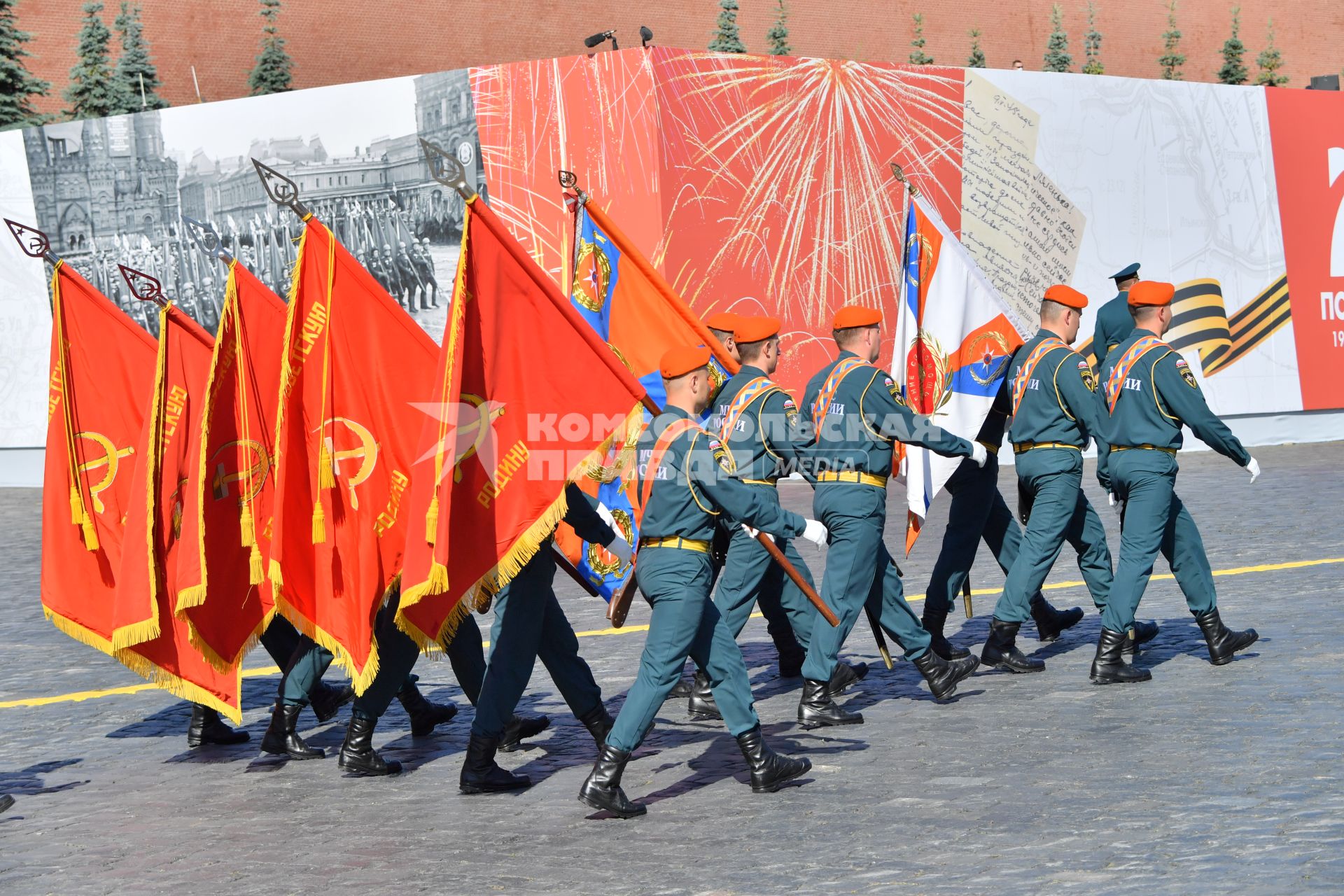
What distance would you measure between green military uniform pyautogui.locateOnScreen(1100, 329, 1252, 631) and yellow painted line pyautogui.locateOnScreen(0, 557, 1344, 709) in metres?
2.28

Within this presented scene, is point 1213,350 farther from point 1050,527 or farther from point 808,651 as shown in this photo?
point 808,651

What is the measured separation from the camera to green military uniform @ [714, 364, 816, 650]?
7352 mm

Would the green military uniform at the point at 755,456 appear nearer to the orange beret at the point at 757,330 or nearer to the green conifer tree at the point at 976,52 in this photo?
the orange beret at the point at 757,330

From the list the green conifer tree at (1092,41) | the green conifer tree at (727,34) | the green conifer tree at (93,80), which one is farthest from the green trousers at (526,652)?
the green conifer tree at (1092,41)

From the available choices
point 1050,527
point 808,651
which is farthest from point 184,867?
point 1050,527

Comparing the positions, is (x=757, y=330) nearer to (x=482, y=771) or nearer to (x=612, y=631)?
(x=482, y=771)

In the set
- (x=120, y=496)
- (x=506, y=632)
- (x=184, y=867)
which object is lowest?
(x=184, y=867)

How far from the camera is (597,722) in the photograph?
269 inches

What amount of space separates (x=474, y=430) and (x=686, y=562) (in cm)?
107

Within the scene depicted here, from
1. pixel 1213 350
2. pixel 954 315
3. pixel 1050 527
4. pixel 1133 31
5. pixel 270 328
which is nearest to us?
pixel 270 328

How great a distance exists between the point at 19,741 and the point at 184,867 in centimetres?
270

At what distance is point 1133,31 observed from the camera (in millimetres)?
44812

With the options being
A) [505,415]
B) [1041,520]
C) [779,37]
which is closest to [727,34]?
[779,37]

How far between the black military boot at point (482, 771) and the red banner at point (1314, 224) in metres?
17.7
